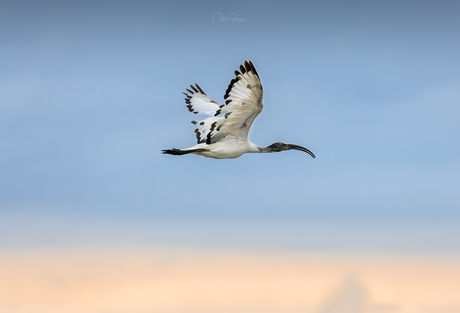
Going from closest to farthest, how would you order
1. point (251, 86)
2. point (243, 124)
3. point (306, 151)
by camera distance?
point (251, 86) → point (243, 124) → point (306, 151)

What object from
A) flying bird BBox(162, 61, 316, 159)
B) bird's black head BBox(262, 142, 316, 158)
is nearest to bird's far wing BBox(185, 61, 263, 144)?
flying bird BBox(162, 61, 316, 159)

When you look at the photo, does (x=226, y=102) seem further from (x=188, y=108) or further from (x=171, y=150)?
(x=188, y=108)

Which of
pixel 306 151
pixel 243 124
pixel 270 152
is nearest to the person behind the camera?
pixel 243 124

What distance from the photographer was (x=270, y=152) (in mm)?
20453

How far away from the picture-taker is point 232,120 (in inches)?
705

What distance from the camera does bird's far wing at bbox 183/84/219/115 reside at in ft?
69.9

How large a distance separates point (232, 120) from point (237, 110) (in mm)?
749

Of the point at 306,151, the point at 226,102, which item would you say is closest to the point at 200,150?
the point at 226,102

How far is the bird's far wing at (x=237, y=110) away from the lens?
1584 centimetres

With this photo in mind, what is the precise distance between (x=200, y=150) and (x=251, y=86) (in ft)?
12.1

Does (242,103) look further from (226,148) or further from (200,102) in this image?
(200,102)

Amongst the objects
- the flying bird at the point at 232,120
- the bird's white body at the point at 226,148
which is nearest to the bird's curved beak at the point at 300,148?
the flying bird at the point at 232,120

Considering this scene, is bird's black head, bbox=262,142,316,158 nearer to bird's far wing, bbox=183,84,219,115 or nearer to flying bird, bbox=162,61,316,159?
flying bird, bbox=162,61,316,159

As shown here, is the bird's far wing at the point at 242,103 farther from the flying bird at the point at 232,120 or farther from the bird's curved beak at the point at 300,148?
the bird's curved beak at the point at 300,148
